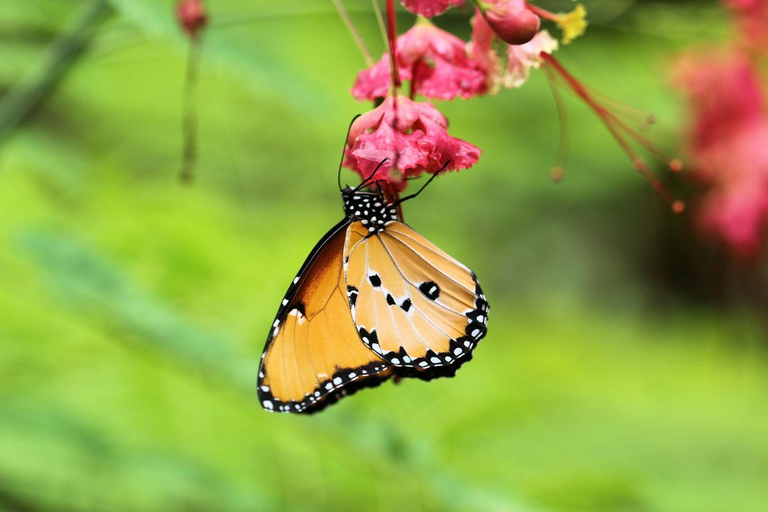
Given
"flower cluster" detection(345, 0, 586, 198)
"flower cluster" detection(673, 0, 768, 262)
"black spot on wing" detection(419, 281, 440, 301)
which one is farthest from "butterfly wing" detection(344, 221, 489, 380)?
"flower cluster" detection(673, 0, 768, 262)

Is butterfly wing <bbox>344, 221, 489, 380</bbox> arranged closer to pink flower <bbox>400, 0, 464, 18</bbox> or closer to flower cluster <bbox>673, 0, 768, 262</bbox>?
pink flower <bbox>400, 0, 464, 18</bbox>

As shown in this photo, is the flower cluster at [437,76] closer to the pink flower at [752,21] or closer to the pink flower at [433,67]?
the pink flower at [433,67]

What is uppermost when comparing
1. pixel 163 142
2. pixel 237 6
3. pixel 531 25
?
pixel 163 142

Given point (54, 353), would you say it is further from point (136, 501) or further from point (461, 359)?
point (461, 359)

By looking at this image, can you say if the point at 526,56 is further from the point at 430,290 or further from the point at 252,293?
the point at 252,293

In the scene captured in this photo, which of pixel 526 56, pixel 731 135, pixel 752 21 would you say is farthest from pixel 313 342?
pixel 731 135

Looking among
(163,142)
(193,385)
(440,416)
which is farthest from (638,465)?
(163,142)
